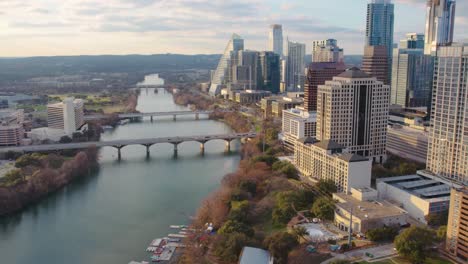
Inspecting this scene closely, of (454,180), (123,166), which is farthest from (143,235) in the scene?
(454,180)

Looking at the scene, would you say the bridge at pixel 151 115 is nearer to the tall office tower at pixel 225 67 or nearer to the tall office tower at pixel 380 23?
the tall office tower at pixel 225 67

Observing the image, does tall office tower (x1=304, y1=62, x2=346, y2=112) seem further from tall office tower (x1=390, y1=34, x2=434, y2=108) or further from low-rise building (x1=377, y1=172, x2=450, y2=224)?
low-rise building (x1=377, y1=172, x2=450, y2=224)

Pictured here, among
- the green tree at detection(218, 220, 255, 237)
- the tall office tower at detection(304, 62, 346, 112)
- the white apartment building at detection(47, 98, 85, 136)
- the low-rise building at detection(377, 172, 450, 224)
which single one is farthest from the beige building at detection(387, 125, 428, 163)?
the white apartment building at detection(47, 98, 85, 136)

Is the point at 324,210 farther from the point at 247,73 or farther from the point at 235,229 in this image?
the point at 247,73

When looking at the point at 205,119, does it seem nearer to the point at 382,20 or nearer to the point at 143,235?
the point at 382,20

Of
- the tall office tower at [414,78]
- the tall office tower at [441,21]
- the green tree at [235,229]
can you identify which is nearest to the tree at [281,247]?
the green tree at [235,229]
